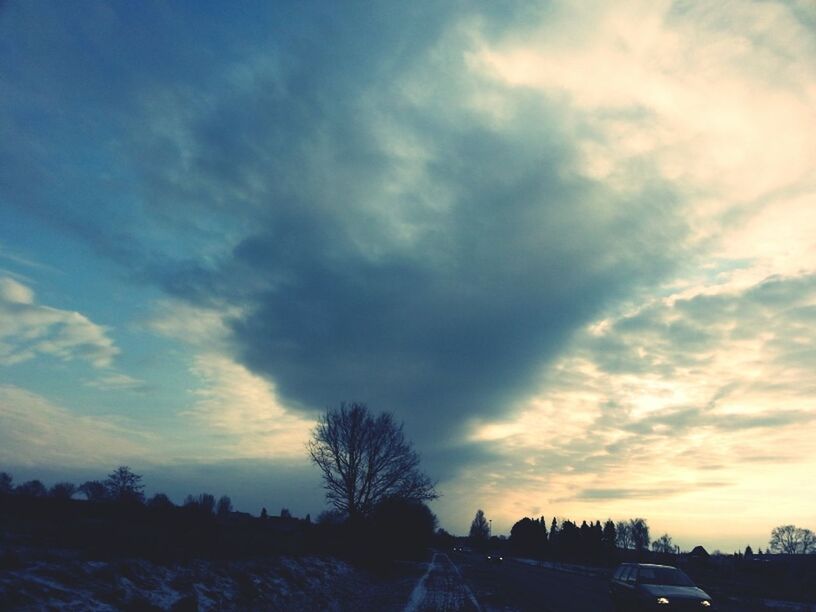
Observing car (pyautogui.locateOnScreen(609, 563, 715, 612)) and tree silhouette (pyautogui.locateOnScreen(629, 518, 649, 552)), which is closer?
car (pyautogui.locateOnScreen(609, 563, 715, 612))

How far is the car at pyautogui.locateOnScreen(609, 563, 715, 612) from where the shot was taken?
15180mm

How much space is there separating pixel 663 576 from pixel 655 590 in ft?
5.69

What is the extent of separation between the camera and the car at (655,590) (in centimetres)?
Result: 1518

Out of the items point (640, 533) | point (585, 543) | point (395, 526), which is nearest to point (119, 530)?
point (395, 526)

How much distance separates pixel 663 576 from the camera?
17.4m

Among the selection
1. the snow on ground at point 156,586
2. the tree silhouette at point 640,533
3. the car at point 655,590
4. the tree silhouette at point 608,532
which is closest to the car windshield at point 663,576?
the car at point 655,590

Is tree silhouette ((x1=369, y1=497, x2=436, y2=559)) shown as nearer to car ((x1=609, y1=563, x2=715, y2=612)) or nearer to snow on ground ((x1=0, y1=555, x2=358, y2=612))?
snow on ground ((x1=0, y1=555, x2=358, y2=612))

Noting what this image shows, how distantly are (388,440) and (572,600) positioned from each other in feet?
131

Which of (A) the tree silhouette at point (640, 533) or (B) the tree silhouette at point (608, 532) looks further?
(A) the tree silhouette at point (640, 533)

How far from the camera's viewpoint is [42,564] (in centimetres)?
1055

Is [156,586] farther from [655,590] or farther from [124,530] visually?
[655,590]

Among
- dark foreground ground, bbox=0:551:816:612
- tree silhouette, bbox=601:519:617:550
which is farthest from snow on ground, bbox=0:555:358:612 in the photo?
tree silhouette, bbox=601:519:617:550

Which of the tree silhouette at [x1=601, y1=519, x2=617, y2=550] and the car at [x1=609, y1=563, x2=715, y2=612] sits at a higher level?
the tree silhouette at [x1=601, y1=519, x2=617, y2=550]

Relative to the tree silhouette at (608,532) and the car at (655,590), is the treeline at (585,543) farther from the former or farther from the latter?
the car at (655,590)
